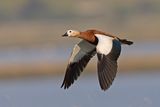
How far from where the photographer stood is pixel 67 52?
3077cm

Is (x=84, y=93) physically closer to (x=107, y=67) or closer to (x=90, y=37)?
(x=90, y=37)

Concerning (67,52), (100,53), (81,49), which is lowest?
(67,52)

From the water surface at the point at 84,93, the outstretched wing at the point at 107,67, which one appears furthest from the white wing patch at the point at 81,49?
the outstretched wing at the point at 107,67

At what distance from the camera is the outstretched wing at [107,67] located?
1256 cm

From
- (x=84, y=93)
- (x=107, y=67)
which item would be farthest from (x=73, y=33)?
(x=84, y=93)

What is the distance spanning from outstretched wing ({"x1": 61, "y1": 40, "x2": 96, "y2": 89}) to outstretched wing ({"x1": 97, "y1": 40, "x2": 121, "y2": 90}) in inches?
34.3

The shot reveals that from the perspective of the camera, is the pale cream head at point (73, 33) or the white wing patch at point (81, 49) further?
the white wing patch at point (81, 49)

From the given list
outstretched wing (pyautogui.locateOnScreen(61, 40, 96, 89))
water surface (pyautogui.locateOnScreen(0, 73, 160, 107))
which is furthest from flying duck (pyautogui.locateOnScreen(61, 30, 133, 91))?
water surface (pyautogui.locateOnScreen(0, 73, 160, 107))

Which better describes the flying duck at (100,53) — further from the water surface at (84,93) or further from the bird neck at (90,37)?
the water surface at (84,93)

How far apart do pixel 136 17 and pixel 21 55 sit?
55.6 feet

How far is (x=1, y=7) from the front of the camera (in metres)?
50.8

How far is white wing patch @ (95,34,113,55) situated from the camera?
12.8m

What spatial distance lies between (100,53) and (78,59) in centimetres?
108

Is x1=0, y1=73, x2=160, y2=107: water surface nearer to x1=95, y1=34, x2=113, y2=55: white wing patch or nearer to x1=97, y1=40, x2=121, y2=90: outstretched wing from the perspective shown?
x1=97, y1=40, x2=121, y2=90: outstretched wing
